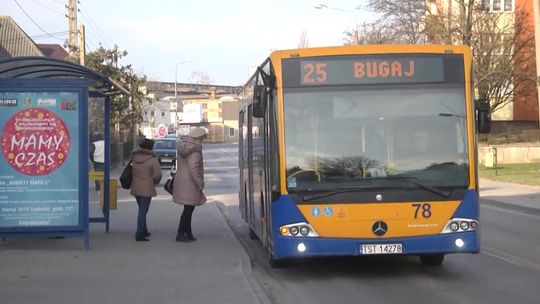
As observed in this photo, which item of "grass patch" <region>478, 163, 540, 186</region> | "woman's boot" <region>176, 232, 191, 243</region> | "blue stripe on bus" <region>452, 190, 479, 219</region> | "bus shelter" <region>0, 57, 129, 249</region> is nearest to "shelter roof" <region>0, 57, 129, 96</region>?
"bus shelter" <region>0, 57, 129, 249</region>

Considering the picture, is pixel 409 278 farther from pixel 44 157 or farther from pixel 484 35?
pixel 484 35

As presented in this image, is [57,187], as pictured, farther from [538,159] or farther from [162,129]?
[162,129]

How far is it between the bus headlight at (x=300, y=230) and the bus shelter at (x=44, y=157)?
11.1ft

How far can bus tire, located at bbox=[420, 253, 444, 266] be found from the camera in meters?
9.67

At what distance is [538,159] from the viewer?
38094 millimetres

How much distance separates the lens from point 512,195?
22.1m

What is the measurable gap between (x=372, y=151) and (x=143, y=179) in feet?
15.0

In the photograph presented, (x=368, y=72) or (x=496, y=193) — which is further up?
(x=368, y=72)

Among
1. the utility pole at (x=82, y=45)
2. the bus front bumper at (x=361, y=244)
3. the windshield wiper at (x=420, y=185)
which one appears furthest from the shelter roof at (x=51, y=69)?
the utility pole at (x=82, y=45)

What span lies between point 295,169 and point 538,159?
32.7m

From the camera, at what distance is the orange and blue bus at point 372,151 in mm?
8398

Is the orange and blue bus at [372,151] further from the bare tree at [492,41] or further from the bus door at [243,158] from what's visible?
the bare tree at [492,41]

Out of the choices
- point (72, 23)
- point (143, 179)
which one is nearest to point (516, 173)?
point (72, 23)

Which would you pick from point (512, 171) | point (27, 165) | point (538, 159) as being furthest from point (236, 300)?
point (538, 159)
